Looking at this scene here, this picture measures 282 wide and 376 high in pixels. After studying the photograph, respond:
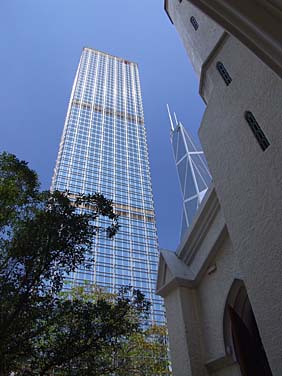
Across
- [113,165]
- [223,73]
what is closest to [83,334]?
[223,73]

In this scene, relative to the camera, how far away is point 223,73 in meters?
6.87

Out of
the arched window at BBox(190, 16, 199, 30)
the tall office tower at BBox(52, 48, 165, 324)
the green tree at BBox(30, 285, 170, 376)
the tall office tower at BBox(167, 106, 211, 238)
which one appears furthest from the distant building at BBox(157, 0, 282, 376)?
the tall office tower at BBox(167, 106, 211, 238)

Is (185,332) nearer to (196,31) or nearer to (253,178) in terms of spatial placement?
(253,178)

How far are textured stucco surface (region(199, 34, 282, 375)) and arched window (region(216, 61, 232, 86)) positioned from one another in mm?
147

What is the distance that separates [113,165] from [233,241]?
187 feet

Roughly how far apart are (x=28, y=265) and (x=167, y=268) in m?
3.28

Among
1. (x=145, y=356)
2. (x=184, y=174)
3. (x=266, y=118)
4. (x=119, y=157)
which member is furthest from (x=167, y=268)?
(x=184, y=174)

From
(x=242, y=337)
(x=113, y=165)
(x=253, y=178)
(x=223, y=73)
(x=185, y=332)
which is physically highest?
(x=113, y=165)

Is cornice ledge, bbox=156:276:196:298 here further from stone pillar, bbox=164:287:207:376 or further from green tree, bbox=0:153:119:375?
green tree, bbox=0:153:119:375

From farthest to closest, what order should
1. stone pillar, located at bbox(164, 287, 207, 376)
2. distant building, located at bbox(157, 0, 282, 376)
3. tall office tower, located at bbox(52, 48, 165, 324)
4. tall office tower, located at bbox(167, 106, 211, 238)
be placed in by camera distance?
tall office tower, located at bbox(167, 106, 211, 238)
tall office tower, located at bbox(52, 48, 165, 324)
stone pillar, located at bbox(164, 287, 207, 376)
distant building, located at bbox(157, 0, 282, 376)

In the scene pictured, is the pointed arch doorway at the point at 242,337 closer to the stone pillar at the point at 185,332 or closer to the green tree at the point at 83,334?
the stone pillar at the point at 185,332

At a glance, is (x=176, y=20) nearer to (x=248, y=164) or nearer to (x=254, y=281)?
(x=248, y=164)

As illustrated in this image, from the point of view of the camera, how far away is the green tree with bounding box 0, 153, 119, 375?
4.93 meters

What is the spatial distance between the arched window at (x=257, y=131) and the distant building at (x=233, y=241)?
0.02 meters
